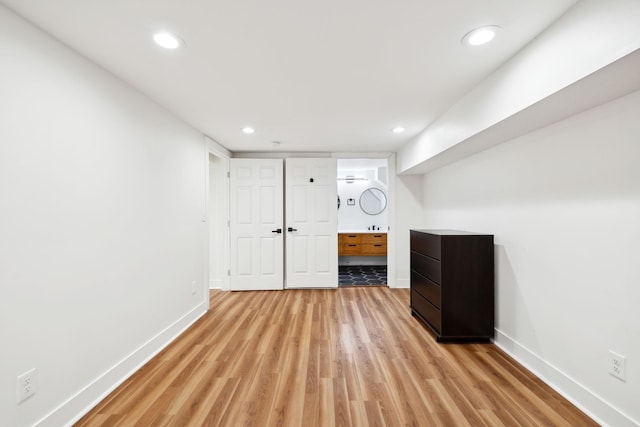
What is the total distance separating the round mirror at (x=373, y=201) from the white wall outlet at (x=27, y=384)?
598 centimetres

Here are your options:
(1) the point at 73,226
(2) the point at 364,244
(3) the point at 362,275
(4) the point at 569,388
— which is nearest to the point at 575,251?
(4) the point at 569,388

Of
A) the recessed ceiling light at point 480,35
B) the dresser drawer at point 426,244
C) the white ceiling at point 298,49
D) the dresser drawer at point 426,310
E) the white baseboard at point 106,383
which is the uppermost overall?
the white ceiling at point 298,49

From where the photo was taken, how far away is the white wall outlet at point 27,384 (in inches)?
52.9

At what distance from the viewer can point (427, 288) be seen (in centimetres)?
286

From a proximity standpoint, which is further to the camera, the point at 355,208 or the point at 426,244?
the point at 355,208

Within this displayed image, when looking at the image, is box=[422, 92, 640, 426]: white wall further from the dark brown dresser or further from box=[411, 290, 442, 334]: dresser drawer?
box=[411, 290, 442, 334]: dresser drawer

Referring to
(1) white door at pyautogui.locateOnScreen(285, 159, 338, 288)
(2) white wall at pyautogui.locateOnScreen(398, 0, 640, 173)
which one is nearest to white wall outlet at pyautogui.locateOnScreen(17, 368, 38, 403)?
(2) white wall at pyautogui.locateOnScreen(398, 0, 640, 173)

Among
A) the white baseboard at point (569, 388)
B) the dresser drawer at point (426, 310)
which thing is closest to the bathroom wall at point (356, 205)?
the dresser drawer at point (426, 310)

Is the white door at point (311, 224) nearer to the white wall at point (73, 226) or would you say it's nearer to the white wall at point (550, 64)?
the white wall at point (73, 226)

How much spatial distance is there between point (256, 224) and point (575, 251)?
149 inches

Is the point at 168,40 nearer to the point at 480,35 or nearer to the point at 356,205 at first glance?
the point at 480,35

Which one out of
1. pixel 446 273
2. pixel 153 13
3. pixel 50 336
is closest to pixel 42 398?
pixel 50 336

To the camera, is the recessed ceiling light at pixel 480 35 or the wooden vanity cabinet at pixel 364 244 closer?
the recessed ceiling light at pixel 480 35

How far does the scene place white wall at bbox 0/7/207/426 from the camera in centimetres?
133
